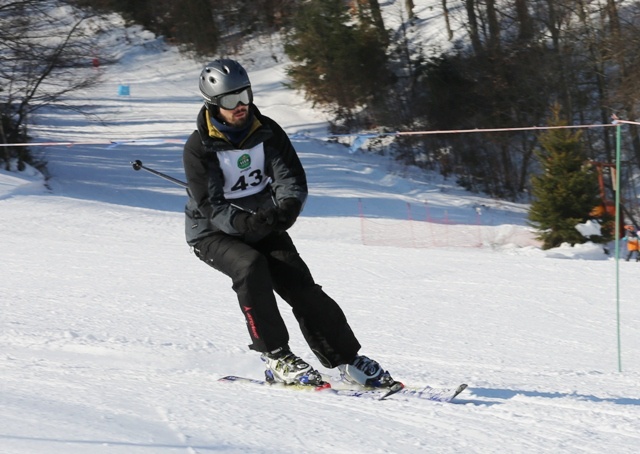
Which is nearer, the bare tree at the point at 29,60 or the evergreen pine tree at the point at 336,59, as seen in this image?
the bare tree at the point at 29,60

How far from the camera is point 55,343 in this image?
21.6ft

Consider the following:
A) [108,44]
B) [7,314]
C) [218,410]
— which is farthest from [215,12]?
[218,410]

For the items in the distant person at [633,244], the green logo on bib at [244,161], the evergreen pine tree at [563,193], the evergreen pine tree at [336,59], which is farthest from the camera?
the evergreen pine tree at [336,59]

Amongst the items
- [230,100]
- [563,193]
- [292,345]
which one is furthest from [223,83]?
[563,193]

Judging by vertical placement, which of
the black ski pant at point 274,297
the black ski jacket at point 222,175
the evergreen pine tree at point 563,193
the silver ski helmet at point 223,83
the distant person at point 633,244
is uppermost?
the silver ski helmet at point 223,83

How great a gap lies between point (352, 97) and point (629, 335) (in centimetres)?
2402

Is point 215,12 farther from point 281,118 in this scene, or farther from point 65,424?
point 65,424

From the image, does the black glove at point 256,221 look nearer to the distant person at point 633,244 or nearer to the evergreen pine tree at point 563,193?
the distant person at point 633,244

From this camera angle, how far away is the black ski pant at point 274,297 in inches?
202

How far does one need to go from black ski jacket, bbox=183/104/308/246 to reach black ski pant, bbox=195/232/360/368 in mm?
101

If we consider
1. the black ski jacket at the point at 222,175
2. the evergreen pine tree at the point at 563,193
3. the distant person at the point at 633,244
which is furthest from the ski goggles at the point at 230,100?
the evergreen pine tree at the point at 563,193

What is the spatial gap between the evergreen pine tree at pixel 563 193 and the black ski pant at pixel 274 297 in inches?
591

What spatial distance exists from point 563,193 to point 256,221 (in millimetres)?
15870

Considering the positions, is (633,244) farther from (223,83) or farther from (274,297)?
(223,83)
